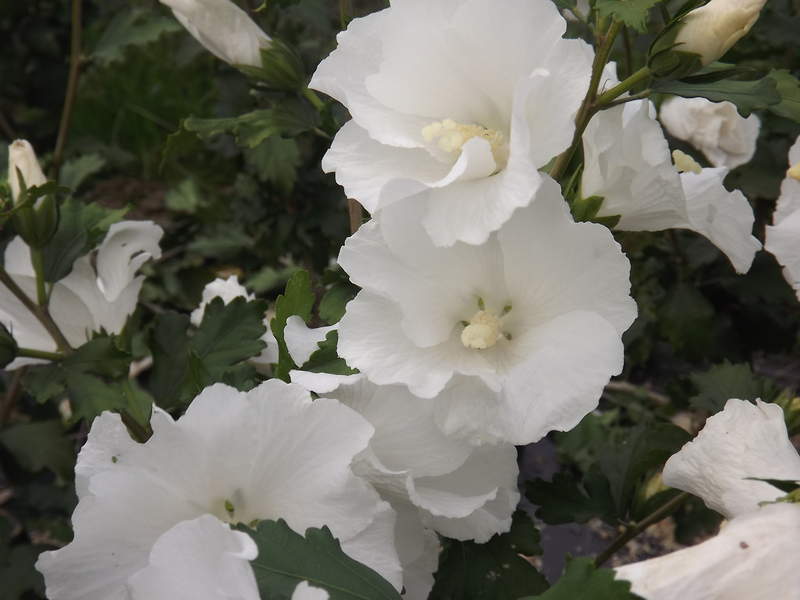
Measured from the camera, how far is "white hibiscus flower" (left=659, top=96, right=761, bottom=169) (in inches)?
45.4

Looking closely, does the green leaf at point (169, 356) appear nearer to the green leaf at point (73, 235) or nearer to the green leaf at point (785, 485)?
the green leaf at point (73, 235)

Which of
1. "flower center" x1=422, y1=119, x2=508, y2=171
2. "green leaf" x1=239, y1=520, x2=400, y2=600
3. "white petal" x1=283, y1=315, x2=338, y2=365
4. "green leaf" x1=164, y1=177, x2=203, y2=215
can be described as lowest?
"green leaf" x1=164, y1=177, x2=203, y2=215

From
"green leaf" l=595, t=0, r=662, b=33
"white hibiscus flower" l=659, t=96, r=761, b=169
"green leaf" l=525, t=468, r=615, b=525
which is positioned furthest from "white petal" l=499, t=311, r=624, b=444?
"white hibiscus flower" l=659, t=96, r=761, b=169

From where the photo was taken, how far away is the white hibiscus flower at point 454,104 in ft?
2.00

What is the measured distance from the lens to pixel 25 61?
2.23 meters

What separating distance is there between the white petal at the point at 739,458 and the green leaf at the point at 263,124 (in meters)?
A: 0.53

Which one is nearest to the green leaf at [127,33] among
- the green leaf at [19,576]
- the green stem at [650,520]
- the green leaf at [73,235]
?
the green leaf at [73,235]

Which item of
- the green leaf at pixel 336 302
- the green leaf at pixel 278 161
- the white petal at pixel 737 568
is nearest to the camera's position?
the white petal at pixel 737 568

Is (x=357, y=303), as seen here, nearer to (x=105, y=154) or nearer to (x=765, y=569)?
(x=765, y=569)

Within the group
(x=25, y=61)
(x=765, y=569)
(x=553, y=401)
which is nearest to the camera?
(x=765, y=569)

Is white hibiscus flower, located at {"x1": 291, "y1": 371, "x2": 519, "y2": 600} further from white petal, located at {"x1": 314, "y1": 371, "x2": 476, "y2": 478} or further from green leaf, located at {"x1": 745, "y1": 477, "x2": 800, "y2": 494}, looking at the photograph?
green leaf, located at {"x1": 745, "y1": 477, "x2": 800, "y2": 494}

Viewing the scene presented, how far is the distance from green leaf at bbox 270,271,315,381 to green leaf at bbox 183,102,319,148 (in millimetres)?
232

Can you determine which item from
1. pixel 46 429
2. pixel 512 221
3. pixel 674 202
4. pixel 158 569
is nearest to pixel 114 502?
pixel 158 569

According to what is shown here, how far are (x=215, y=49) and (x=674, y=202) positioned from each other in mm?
475
